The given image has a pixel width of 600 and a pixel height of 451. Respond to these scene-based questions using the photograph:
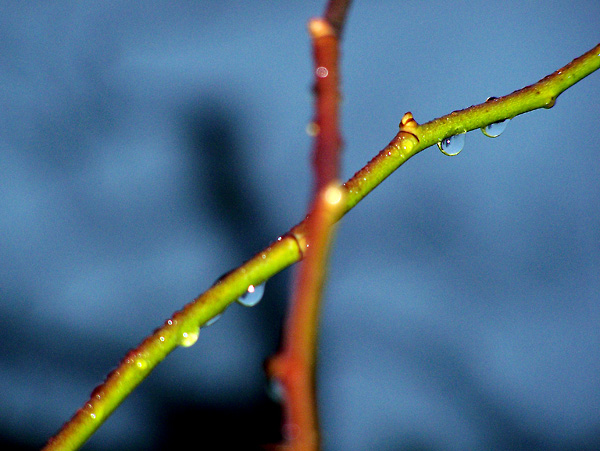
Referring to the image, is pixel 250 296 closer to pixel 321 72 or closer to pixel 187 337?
pixel 187 337

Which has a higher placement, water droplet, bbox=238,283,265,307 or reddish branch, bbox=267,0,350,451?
water droplet, bbox=238,283,265,307

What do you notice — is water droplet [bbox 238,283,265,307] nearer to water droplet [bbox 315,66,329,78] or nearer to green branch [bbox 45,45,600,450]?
green branch [bbox 45,45,600,450]

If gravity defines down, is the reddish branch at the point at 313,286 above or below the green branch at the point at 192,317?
below

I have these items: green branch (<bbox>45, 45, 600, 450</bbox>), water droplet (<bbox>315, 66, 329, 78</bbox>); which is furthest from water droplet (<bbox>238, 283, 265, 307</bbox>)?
water droplet (<bbox>315, 66, 329, 78</bbox>)

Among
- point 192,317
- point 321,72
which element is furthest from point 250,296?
point 321,72

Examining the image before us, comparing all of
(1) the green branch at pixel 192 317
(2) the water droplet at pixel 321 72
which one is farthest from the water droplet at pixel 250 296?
(2) the water droplet at pixel 321 72

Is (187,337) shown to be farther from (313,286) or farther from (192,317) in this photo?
(313,286)

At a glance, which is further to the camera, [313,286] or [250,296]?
[250,296]

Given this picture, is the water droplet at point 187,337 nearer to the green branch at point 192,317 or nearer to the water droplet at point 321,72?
the green branch at point 192,317
